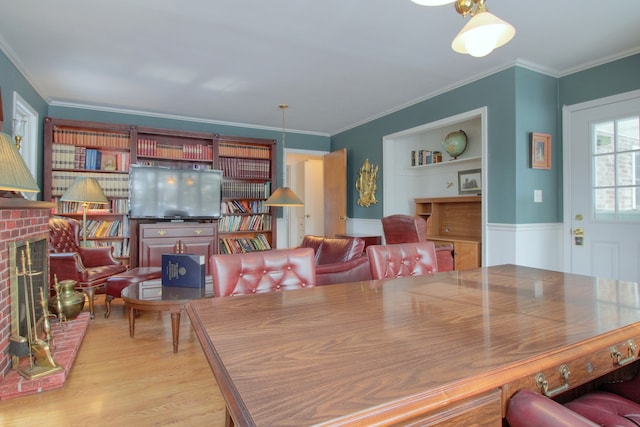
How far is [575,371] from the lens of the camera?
786 mm

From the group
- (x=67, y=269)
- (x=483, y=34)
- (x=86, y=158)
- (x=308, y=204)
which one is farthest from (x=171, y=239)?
(x=483, y=34)

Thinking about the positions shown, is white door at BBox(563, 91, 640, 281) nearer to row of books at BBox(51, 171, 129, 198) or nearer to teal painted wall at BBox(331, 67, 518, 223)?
teal painted wall at BBox(331, 67, 518, 223)

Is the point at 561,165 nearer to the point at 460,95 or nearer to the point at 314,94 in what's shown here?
the point at 460,95

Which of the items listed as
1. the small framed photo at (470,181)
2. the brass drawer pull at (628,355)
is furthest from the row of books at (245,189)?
the brass drawer pull at (628,355)

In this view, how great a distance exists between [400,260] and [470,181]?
2.89 metres

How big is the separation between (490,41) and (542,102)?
245 centimetres

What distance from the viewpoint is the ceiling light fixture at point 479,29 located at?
1.33m

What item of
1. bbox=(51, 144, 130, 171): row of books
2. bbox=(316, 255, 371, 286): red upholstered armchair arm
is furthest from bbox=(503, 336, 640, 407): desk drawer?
bbox=(51, 144, 130, 171): row of books

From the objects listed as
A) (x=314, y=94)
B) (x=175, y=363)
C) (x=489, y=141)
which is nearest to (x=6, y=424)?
(x=175, y=363)

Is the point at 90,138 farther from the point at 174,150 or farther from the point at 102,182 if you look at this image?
the point at 174,150

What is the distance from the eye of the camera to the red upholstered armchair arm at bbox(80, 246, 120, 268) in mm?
3869

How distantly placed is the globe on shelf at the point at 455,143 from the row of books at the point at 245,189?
8.80 feet

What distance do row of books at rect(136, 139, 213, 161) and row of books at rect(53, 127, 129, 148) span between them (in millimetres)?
207

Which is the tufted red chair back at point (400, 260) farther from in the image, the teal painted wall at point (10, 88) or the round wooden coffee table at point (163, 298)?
the teal painted wall at point (10, 88)
